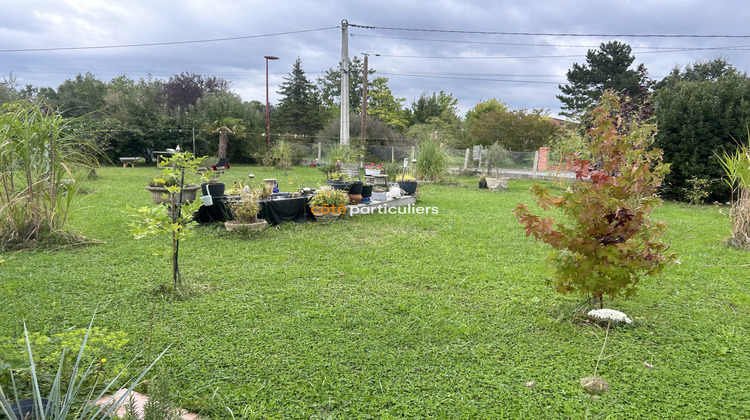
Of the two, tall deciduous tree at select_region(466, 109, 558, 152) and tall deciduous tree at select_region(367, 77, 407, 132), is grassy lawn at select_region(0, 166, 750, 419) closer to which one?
tall deciduous tree at select_region(466, 109, 558, 152)

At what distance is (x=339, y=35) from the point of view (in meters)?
16.8

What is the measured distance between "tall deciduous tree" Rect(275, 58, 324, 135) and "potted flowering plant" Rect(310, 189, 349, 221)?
24.7m

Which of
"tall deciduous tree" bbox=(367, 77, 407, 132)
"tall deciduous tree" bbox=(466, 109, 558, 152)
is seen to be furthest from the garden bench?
"tall deciduous tree" bbox=(367, 77, 407, 132)

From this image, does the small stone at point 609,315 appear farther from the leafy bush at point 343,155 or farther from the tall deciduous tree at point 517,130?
the tall deciduous tree at point 517,130

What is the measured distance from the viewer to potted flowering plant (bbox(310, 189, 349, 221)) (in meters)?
6.75

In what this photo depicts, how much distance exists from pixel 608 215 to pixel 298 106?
29963mm

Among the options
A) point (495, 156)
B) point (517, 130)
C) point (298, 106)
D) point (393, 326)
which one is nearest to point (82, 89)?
point (298, 106)

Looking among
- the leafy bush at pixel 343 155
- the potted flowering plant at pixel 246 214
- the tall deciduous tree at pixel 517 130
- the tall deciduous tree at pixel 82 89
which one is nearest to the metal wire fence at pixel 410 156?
the leafy bush at pixel 343 155

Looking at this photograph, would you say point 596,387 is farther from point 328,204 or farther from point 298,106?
point 298,106

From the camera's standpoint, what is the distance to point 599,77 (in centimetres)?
2552

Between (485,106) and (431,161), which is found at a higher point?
(485,106)

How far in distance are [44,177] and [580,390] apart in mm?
5644

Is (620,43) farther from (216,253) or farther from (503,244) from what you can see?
(216,253)

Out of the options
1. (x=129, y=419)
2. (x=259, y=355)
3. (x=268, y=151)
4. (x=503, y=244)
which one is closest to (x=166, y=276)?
(x=259, y=355)
